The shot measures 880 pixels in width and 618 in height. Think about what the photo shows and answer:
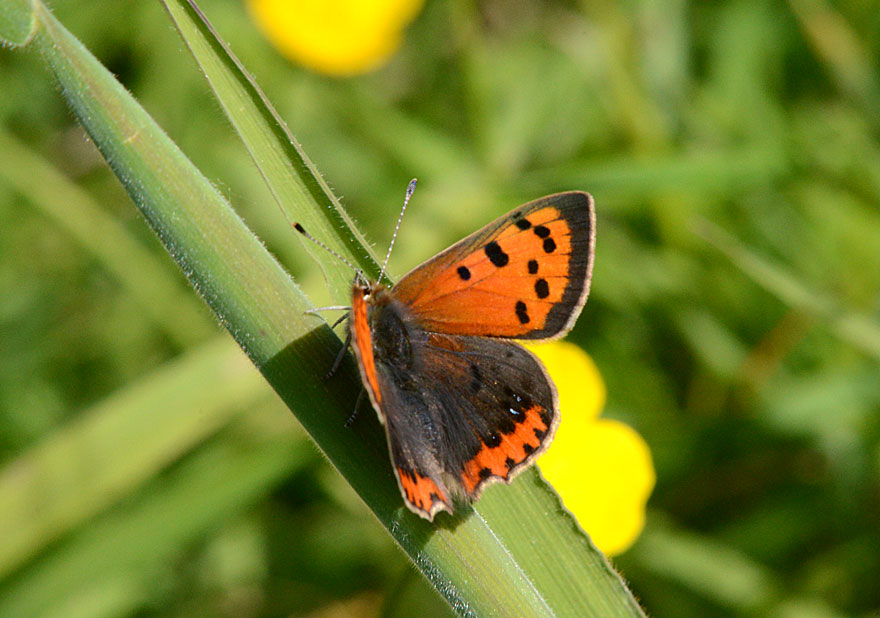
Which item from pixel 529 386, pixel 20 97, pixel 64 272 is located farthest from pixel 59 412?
pixel 529 386

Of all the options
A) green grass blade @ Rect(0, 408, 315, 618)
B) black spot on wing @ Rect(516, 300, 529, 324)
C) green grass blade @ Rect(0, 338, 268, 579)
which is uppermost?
black spot on wing @ Rect(516, 300, 529, 324)

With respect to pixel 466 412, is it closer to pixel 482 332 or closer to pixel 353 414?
pixel 482 332

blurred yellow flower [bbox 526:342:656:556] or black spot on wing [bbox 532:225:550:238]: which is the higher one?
black spot on wing [bbox 532:225:550:238]

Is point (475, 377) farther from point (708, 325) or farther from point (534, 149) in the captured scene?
point (534, 149)

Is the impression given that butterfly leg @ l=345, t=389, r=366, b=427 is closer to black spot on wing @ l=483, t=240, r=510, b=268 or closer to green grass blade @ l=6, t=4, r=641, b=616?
green grass blade @ l=6, t=4, r=641, b=616

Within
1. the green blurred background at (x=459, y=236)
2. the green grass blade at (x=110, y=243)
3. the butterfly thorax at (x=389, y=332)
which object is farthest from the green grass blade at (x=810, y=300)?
the green grass blade at (x=110, y=243)

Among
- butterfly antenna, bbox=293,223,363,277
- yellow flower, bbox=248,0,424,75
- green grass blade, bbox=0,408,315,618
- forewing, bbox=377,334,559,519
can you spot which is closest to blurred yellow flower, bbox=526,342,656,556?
forewing, bbox=377,334,559,519

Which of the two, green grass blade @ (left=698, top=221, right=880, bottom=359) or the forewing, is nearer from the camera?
the forewing
